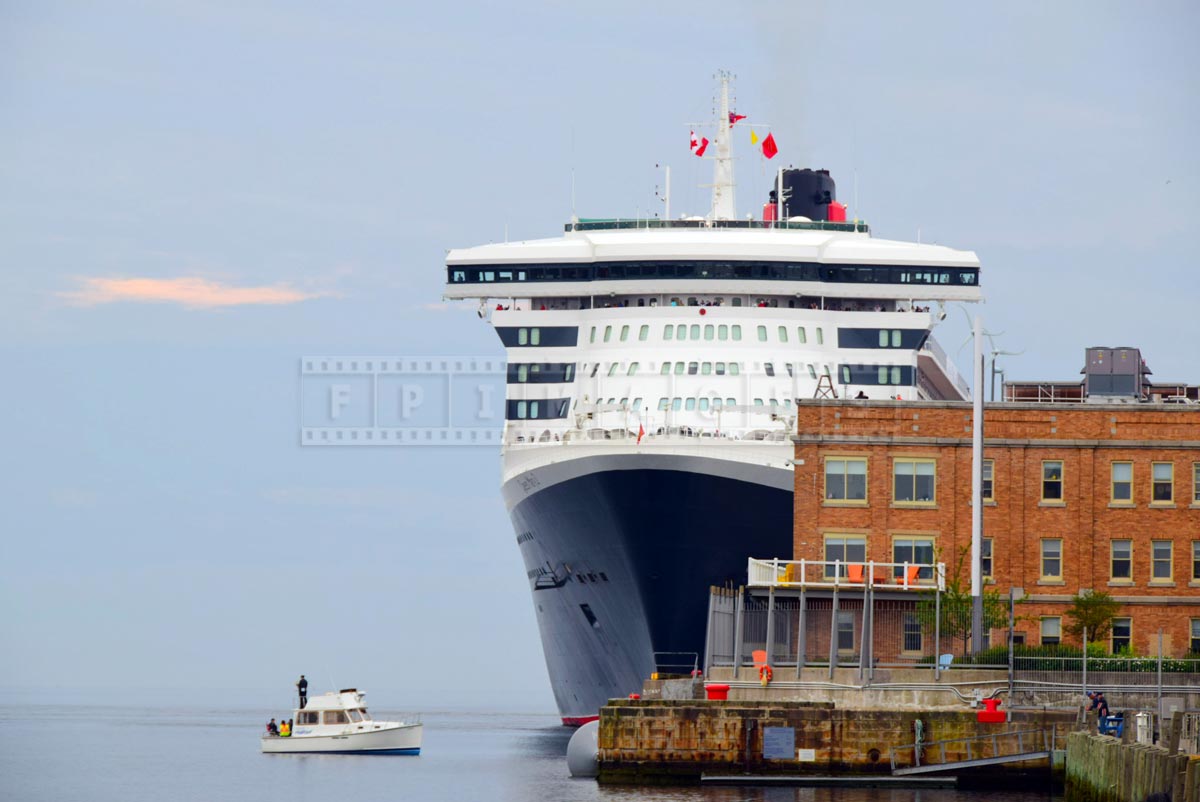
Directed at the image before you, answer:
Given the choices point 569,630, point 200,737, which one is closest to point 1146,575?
point 569,630

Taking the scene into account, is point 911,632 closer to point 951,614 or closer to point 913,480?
point 951,614

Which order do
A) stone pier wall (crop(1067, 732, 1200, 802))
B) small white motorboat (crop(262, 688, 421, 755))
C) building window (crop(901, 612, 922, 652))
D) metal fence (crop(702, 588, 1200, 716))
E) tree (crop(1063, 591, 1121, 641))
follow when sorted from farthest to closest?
small white motorboat (crop(262, 688, 421, 755))
tree (crop(1063, 591, 1121, 641))
building window (crop(901, 612, 922, 652))
metal fence (crop(702, 588, 1200, 716))
stone pier wall (crop(1067, 732, 1200, 802))

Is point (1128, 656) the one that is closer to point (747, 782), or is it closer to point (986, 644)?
point (986, 644)

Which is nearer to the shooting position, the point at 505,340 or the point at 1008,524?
the point at 1008,524

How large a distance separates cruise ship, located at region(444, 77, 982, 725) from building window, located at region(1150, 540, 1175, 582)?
35.4 ft

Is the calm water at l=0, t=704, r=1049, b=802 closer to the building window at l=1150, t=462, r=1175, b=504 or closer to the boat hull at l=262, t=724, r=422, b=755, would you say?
the boat hull at l=262, t=724, r=422, b=755

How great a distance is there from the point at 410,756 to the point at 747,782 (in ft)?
76.4

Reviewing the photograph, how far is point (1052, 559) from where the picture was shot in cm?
5538

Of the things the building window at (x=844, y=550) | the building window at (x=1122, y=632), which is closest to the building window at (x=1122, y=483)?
the building window at (x=1122, y=632)

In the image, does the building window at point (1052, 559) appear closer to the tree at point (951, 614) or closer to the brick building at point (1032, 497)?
the brick building at point (1032, 497)

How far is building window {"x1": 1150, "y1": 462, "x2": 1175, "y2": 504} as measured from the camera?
55.2 metres

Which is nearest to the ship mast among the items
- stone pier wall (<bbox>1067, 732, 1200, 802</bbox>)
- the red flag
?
the red flag

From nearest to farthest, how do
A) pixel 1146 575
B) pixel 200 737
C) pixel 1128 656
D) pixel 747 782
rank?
pixel 747 782 → pixel 1128 656 → pixel 1146 575 → pixel 200 737

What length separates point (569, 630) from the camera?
69.7 metres
